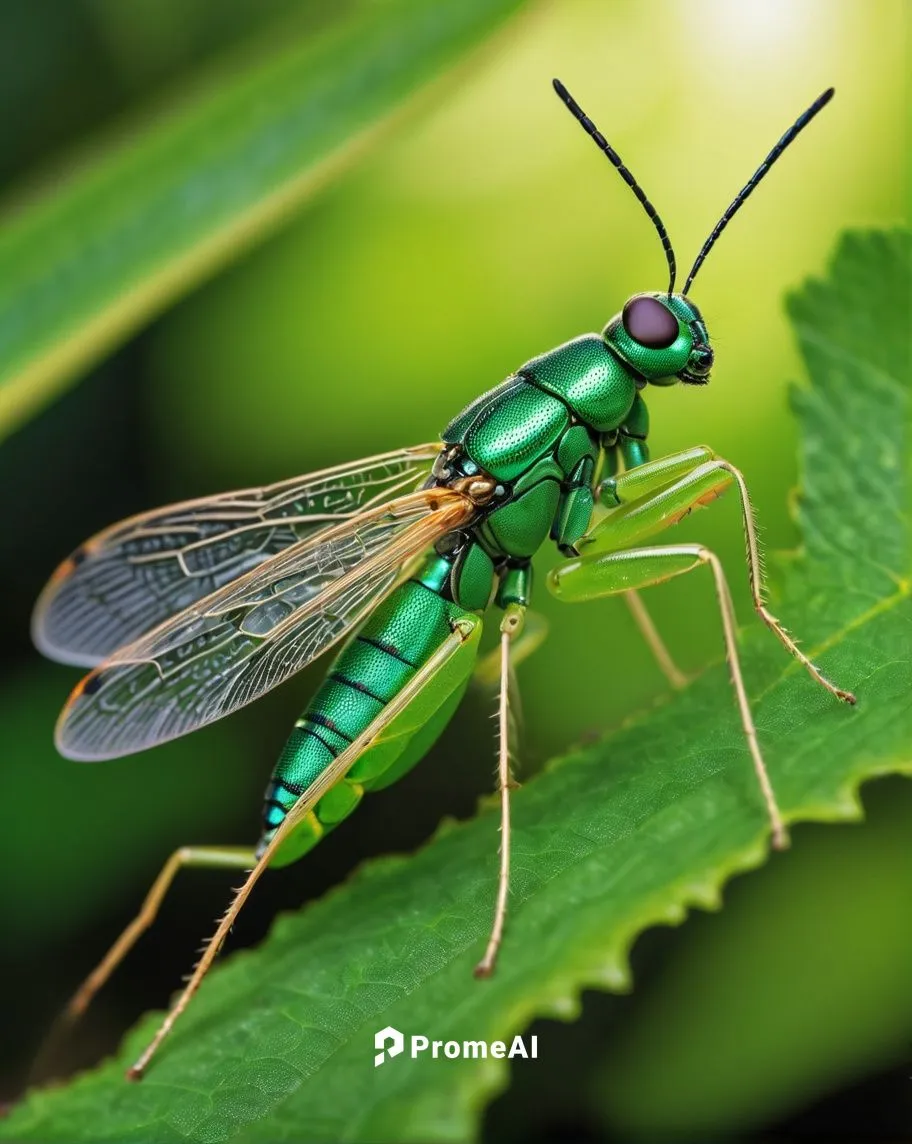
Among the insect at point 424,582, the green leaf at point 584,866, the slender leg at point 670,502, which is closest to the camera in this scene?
the green leaf at point 584,866

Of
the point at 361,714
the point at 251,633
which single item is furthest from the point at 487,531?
the point at 251,633

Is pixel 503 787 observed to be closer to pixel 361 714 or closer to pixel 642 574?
pixel 361 714


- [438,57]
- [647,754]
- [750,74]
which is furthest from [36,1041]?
[750,74]

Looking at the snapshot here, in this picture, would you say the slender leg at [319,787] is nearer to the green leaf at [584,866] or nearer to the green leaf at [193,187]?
the green leaf at [584,866]

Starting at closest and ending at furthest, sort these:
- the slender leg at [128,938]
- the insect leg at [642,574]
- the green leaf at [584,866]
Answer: the green leaf at [584,866] < the insect leg at [642,574] < the slender leg at [128,938]

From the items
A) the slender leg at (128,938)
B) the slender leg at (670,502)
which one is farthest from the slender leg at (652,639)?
the slender leg at (128,938)

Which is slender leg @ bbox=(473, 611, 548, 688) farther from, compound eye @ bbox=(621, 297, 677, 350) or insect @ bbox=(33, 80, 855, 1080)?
compound eye @ bbox=(621, 297, 677, 350)

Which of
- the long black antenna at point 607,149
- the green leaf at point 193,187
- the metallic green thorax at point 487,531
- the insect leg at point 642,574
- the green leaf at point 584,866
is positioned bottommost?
the green leaf at point 584,866

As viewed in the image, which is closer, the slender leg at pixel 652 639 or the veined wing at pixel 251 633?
the veined wing at pixel 251 633
